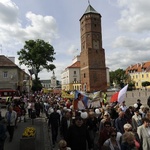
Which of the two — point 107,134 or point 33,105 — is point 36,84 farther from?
point 107,134

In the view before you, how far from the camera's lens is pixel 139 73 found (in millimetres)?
117875

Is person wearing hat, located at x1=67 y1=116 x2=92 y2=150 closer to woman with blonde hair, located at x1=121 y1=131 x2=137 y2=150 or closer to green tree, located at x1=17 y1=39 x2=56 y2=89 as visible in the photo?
woman with blonde hair, located at x1=121 y1=131 x2=137 y2=150

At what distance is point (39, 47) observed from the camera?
5753cm

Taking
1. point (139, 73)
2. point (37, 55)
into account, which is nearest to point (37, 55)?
point (37, 55)

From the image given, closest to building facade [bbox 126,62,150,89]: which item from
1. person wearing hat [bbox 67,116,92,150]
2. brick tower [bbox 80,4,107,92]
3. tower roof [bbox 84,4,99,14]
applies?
brick tower [bbox 80,4,107,92]

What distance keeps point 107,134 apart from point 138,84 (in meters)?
117

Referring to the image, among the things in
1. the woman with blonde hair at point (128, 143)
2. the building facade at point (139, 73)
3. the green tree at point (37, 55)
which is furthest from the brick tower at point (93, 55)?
the woman with blonde hair at point (128, 143)

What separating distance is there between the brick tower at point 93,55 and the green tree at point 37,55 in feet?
61.3

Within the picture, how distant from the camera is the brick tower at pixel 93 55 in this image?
74.5 m

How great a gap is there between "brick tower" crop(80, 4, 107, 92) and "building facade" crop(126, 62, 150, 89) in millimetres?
43207

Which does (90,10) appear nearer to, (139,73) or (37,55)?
(37,55)

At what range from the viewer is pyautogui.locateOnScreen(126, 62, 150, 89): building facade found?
113438 mm

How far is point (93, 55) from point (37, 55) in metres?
23.0

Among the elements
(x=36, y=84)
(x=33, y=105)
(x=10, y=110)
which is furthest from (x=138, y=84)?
(x=10, y=110)
